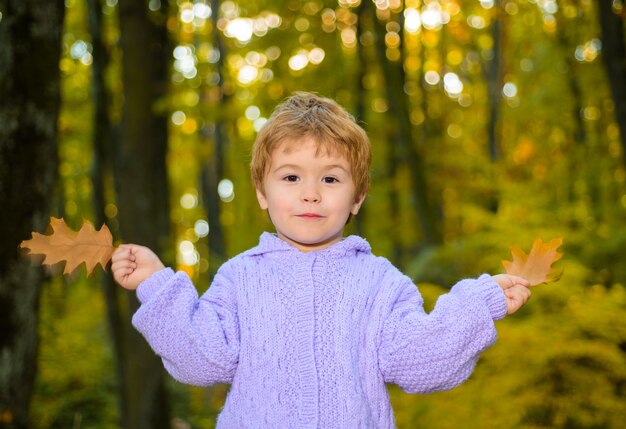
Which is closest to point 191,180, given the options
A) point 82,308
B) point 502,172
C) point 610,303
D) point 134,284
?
point 82,308

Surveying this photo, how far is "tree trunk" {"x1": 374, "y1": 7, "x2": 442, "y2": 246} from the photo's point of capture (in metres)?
9.97

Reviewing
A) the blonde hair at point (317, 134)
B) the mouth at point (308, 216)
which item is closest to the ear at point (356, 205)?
the blonde hair at point (317, 134)

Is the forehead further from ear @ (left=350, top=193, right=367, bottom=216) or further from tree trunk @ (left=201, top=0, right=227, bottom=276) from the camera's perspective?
tree trunk @ (left=201, top=0, right=227, bottom=276)

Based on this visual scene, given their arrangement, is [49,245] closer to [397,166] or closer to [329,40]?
[329,40]

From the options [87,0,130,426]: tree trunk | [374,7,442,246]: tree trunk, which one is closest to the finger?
[87,0,130,426]: tree trunk

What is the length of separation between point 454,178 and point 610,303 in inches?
346

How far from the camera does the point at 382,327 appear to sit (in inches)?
96.4

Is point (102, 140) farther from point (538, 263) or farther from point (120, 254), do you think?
point (538, 263)

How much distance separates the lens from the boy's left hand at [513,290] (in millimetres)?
2432

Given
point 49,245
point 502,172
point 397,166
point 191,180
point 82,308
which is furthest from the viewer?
point 191,180

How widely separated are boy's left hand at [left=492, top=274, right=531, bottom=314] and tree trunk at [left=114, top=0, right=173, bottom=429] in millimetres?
5242

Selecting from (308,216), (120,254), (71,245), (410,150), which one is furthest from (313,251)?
(410,150)

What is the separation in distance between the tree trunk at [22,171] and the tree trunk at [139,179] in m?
2.60

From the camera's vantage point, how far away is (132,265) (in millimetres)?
2428
